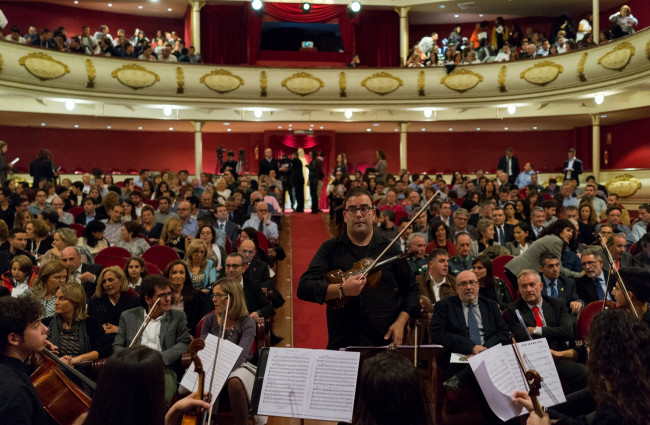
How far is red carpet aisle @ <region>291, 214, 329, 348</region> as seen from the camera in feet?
18.6

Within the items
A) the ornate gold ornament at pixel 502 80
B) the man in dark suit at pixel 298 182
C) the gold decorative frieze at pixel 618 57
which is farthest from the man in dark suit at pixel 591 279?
the ornate gold ornament at pixel 502 80

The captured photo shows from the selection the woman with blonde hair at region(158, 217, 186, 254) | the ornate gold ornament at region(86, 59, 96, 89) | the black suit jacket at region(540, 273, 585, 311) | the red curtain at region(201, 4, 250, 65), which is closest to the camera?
the black suit jacket at region(540, 273, 585, 311)

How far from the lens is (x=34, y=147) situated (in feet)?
51.4

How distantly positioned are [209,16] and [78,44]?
4483 millimetres

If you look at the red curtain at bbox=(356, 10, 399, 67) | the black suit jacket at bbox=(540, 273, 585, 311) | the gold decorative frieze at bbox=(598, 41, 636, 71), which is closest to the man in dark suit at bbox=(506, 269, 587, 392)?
the black suit jacket at bbox=(540, 273, 585, 311)

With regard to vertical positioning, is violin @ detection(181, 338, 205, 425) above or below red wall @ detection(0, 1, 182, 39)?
below

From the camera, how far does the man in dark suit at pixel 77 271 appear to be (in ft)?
15.6

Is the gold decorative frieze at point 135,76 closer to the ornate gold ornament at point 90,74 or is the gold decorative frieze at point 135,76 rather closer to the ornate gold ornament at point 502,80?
the ornate gold ornament at point 90,74

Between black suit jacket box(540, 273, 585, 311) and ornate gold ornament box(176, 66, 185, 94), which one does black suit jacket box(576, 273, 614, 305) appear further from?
ornate gold ornament box(176, 66, 185, 94)

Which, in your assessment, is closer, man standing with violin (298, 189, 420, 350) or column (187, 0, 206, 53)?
man standing with violin (298, 189, 420, 350)

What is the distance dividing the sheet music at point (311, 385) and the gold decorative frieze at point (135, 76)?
1204 cm

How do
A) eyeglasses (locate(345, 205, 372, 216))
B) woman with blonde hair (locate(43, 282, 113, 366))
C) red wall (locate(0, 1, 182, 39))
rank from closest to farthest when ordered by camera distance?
eyeglasses (locate(345, 205, 372, 216)) < woman with blonde hair (locate(43, 282, 113, 366)) < red wall (locate(0, 1, 182, 39))

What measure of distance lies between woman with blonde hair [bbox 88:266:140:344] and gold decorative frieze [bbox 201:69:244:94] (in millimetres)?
10320

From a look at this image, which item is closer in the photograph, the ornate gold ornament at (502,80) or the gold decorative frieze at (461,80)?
the ornate gold ornament at (502,80)
